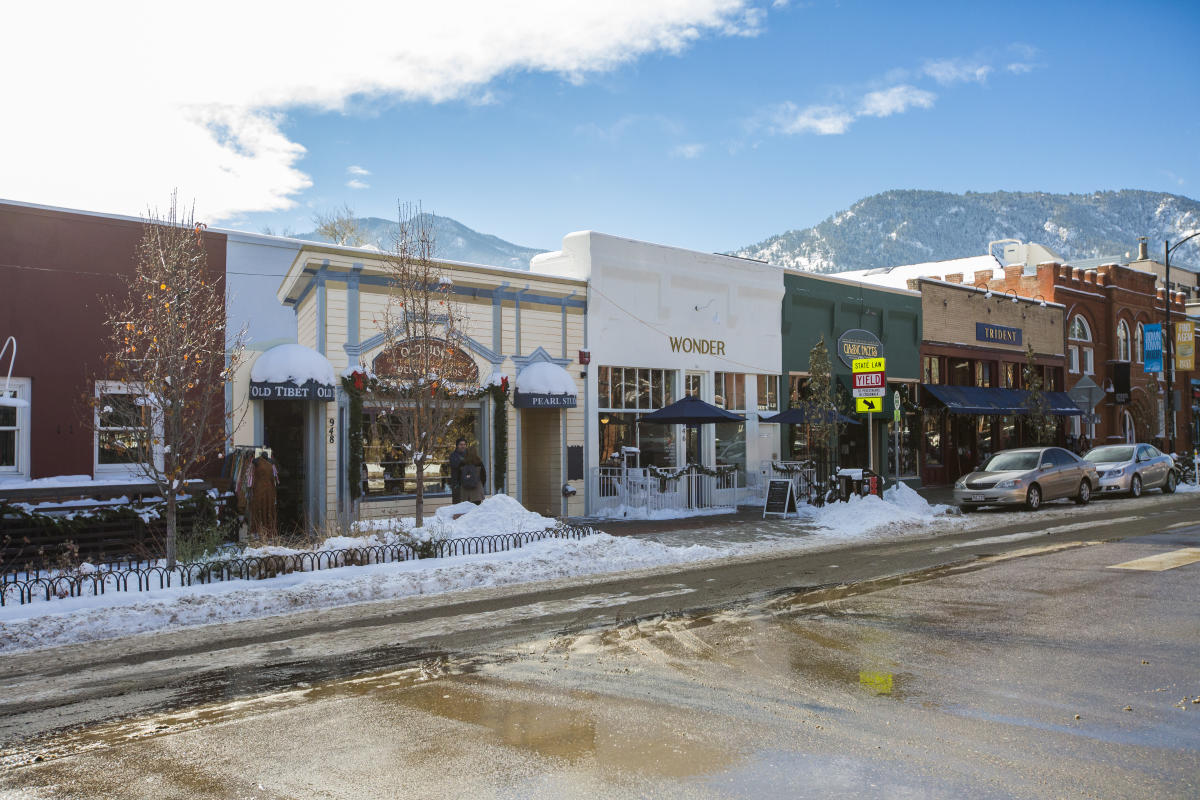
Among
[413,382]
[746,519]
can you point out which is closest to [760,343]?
[746,519]

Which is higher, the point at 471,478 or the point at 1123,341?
the point at 1123,341

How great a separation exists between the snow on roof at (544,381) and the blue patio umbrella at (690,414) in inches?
83.1

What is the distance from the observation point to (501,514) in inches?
590

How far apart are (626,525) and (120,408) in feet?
30.8

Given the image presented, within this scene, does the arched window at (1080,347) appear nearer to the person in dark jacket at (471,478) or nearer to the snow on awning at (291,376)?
the person in dark jacket at (471,478)

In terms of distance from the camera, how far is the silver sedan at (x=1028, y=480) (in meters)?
21.1

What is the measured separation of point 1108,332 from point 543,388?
33097mm

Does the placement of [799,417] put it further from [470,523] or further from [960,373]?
[960,373]

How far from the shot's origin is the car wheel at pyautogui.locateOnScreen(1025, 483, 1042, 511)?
21.2 metres

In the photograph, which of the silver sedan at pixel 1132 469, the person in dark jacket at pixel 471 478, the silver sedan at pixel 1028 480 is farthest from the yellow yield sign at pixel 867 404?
the silver sedan at pixel 1132 469

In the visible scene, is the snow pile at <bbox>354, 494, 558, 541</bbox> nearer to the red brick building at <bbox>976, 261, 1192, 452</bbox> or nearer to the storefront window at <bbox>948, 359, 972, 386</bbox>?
the storefront window at <bbox>948, 359, 972, 386</bbox>

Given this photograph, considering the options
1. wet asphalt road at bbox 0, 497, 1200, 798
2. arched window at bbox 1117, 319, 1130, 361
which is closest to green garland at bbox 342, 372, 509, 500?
wet asphalt road at bbox 0, 497, 1200, 798

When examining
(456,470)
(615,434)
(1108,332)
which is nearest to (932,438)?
(615,434)

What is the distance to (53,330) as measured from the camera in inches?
679
